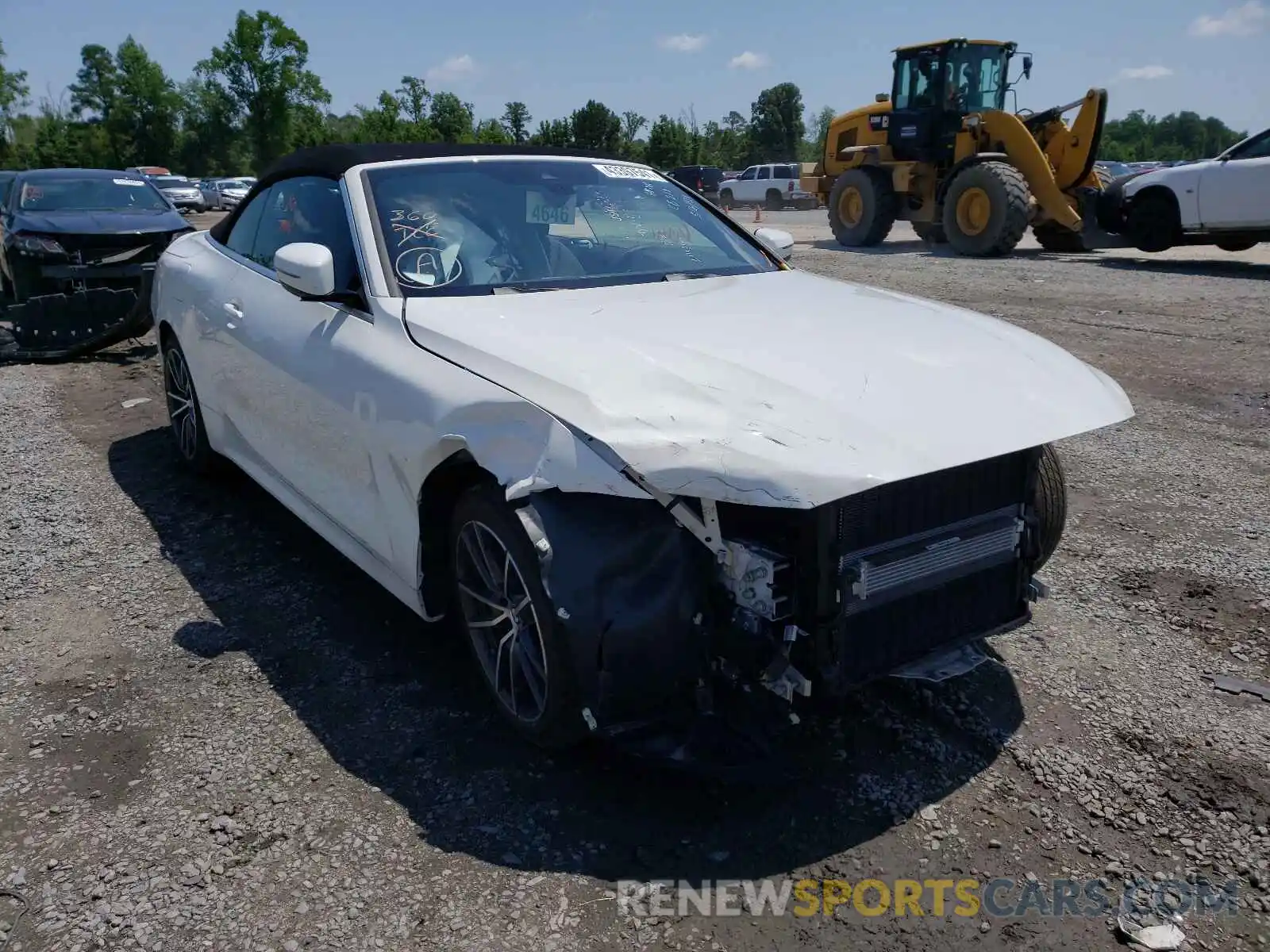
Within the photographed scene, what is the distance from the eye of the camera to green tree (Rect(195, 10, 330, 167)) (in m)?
72.6

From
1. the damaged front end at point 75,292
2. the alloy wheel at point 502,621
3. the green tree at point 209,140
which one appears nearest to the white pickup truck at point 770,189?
the damaged front end at point 75,292

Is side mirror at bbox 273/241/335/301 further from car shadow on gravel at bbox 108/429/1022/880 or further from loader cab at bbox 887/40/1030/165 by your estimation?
loader cab at bbox 887/40/1030/165

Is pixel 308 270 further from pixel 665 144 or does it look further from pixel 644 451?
pixel 665 144


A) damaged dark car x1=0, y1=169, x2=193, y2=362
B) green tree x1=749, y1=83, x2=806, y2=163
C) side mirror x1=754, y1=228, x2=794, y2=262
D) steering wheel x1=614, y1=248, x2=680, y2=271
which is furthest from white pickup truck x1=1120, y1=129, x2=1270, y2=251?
green tree x1=749, y1=83, x2=806, y2=163

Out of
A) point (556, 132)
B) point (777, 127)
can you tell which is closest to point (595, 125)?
point (556, 132)

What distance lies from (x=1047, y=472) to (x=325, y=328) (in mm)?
2534

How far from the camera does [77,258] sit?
9461mm

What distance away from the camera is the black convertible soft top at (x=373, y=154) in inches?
153

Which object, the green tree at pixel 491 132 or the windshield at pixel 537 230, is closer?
the windshield at pixel 537 230

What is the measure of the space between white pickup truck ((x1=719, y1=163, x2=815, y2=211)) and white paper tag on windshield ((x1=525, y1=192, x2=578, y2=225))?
4035cm

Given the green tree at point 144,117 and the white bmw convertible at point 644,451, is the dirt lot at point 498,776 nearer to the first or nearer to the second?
the white bmw convertible at point 644,451

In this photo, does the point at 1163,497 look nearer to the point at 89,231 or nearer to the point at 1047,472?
the point at 1047,472

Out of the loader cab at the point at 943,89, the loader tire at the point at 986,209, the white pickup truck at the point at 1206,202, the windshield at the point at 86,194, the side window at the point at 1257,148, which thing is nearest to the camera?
the windshield at the point at 86,194

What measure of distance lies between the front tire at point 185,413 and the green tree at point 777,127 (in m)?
79.8
